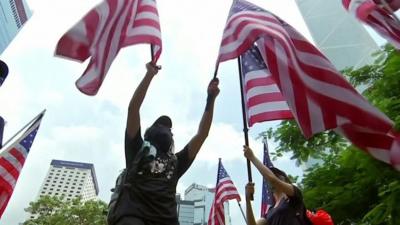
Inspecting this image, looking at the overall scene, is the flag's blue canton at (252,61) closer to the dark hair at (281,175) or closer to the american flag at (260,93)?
the american flag at (260,93)

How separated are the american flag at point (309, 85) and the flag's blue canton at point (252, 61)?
0.95 meters

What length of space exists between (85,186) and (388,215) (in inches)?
4059

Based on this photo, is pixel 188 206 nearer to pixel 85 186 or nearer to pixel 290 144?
pixel 85 186

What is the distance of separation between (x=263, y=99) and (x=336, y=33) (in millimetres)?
40418

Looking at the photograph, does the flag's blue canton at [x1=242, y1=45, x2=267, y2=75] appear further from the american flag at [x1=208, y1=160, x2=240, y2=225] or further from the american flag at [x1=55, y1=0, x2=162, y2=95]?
the american flag at [x1=208, y1=160, x2=240, y2=225]

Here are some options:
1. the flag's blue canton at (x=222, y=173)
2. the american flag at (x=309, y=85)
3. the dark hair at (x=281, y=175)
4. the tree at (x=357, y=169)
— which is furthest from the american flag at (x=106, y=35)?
the flag's blue canton at (x=222, y=173)

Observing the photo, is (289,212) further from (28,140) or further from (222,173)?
(222,173)

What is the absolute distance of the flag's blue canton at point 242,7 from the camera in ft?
15.9

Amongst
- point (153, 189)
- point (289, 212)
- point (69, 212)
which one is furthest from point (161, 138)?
point (69, 212)

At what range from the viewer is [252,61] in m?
5.68

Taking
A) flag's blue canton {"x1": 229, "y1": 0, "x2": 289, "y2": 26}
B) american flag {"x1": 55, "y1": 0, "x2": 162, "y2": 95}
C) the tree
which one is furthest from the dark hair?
the tree

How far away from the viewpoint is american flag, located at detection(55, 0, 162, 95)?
364 cm

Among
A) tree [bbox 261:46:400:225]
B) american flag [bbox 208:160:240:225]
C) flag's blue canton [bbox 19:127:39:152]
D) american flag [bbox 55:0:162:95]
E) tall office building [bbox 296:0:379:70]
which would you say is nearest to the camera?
american flag [bbox 55:0:162:95]

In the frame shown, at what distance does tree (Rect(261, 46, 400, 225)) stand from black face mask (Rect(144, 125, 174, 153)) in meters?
3.82
